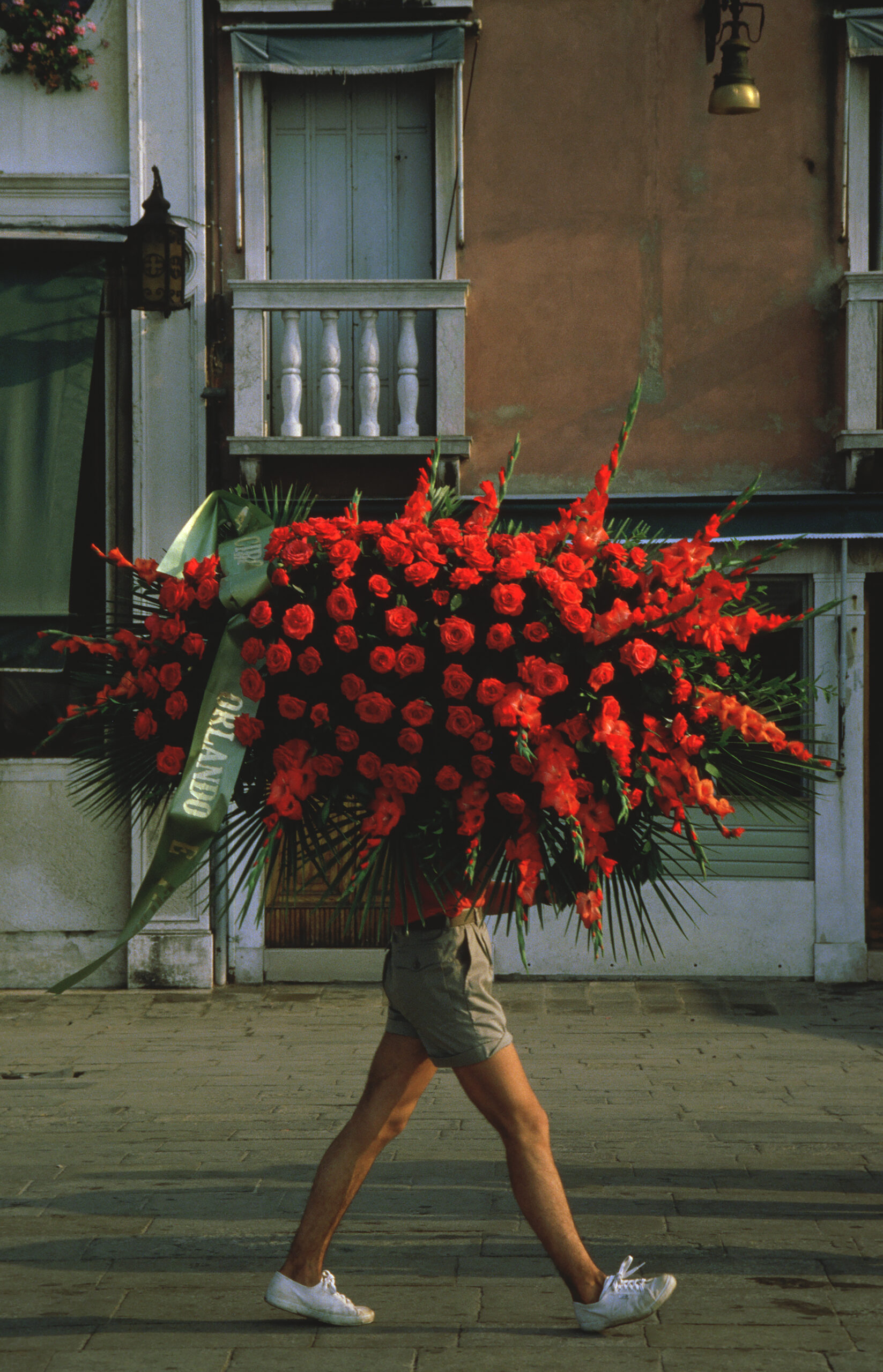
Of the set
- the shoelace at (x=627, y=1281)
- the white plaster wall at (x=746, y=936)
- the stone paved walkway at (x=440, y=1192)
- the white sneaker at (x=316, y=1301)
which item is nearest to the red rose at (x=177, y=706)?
the white sneaker at (x=316, y=1301)

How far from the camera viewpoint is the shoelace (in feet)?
12.4

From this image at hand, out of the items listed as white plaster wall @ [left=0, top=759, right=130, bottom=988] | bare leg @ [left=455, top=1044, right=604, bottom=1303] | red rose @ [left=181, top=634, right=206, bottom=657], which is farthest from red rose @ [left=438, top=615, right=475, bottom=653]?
white plaster wall @ [left=0, top=759, right=130, bottom=988]

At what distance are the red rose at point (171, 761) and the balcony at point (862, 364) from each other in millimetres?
6909

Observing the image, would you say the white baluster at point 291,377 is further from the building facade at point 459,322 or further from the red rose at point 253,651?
the red rose at point 253,651

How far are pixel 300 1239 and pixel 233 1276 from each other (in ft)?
2.32

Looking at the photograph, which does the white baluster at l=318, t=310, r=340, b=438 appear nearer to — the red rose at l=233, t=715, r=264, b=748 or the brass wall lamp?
the brass wall lamp

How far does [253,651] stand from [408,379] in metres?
6.35

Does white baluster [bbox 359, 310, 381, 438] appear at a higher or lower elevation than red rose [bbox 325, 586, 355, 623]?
higher

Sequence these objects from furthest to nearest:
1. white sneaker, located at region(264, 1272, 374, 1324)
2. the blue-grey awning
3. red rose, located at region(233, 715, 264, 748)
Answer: the blue-grey awning → white sneaker, located at region(264, 1272, 374, 1324) → red rose, located at region(233, 715, 264, 748)

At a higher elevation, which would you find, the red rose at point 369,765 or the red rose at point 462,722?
the red rose at point 462,722

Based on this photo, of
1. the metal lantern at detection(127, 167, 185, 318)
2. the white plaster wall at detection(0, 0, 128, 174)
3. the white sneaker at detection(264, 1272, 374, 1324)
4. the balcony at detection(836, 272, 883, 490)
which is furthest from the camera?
the white plaster wall at detection(0, 0, 128, 174)

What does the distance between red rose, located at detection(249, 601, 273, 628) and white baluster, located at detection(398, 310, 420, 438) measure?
20.1 ft

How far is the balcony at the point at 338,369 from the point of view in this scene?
960 centimetres

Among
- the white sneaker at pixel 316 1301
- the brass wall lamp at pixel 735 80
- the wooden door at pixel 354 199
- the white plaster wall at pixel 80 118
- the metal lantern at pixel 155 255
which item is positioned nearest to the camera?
the white sneaker at pixel 316 1301
